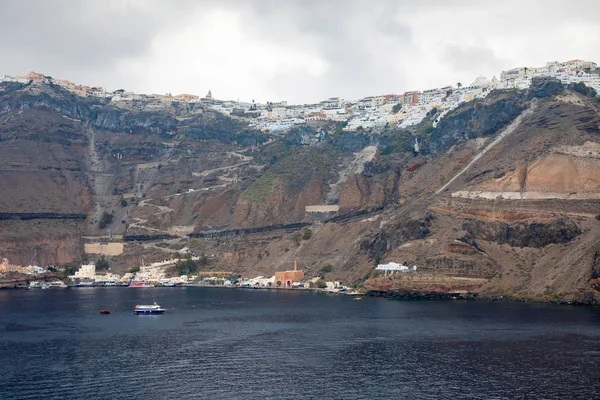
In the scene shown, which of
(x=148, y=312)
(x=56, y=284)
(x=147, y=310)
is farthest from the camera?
(x=56, y=284)

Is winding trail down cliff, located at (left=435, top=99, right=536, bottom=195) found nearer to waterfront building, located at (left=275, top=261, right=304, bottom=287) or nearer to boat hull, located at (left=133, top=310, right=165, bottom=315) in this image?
waterfront building, located at (left=275, top=261, right=304, bottom=287)

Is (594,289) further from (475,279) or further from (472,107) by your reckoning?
(472,107)

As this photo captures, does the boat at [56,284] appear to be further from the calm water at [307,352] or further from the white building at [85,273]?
the calm water at [307,352]

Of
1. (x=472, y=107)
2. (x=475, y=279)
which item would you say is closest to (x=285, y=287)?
(x=475, y=279)

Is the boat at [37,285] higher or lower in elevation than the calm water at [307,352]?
higher

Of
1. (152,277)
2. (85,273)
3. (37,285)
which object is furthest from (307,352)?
(85,273)

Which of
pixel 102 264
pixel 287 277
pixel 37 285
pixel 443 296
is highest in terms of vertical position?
pixel 102 264

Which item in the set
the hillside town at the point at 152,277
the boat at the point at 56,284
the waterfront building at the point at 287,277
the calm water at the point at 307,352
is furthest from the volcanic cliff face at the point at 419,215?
the boat at the point at 56,284

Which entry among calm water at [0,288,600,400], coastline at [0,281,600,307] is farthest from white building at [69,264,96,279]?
calm water at [0,288,600,400]

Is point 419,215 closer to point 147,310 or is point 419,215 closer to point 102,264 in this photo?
point 147,310
